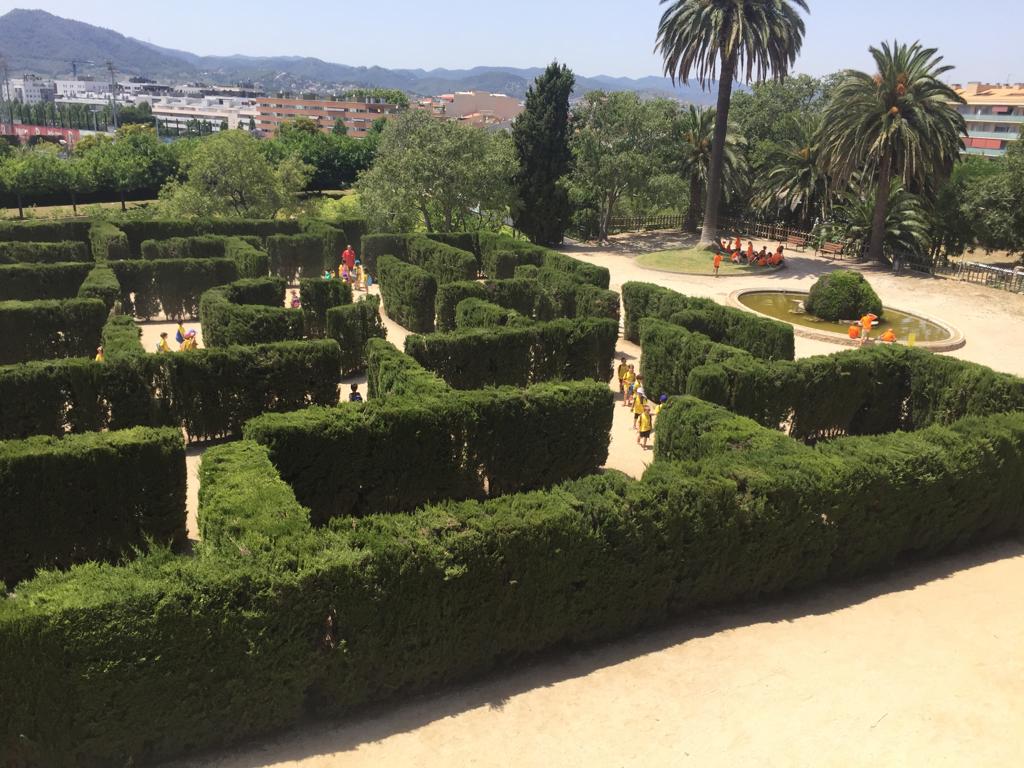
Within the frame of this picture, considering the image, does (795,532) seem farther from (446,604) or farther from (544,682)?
(446,604)

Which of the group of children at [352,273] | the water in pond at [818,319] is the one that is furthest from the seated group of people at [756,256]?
the group of children at [352,273]

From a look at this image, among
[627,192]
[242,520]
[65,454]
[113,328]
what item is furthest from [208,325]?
[627,192]

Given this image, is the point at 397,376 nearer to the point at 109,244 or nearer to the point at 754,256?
the point at 109,244

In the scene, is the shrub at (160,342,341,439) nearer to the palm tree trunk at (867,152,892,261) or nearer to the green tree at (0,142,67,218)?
the palm tree trunk at (867,152,892,261)

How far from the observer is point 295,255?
121ft

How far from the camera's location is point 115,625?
800cm

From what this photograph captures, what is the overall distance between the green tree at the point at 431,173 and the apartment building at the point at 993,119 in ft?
391

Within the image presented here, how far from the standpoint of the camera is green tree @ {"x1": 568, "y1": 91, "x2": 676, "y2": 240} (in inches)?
1779

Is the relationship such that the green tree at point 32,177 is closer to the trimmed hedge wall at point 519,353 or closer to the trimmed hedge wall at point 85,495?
the trimmed hedge wall at point 519,353

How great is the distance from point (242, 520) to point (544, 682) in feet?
15.2

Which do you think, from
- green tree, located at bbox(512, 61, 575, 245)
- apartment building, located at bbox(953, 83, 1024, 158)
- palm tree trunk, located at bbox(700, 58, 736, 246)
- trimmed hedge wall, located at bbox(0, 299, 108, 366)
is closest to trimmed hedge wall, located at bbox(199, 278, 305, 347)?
trimmed hedge wall, located at bbox(0, 299, 108, 366)

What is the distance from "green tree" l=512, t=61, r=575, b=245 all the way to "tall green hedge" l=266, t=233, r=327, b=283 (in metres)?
14.1

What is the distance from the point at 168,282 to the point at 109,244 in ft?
18.4

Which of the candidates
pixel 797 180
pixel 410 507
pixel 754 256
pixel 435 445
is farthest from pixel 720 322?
pixel 797 180
